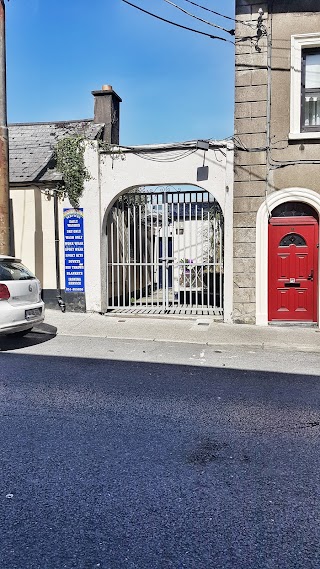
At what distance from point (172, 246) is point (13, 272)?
4.73 meters

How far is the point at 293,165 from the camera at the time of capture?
991 cm

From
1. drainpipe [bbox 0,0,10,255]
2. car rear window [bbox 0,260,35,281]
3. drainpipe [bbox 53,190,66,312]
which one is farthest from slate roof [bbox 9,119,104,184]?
car rear window [bbox 0,260,35,281]

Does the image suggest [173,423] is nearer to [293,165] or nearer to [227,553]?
[227,553]

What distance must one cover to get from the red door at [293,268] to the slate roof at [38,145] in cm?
551

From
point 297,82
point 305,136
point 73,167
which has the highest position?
point 297,82

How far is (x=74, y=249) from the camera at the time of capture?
11258 mm

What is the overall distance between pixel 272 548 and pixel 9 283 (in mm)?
5964

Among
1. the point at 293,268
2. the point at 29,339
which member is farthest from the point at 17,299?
the point at 293,268

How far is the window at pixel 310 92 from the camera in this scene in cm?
998

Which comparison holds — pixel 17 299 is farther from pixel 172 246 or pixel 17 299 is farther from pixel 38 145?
pixel 38 145

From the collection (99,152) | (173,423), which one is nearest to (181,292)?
(99,152)

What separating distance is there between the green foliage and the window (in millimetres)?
5149

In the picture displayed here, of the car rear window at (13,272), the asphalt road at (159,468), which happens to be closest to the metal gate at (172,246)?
the car rear window at (13,272)

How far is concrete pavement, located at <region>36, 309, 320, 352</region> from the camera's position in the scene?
28.2ft
